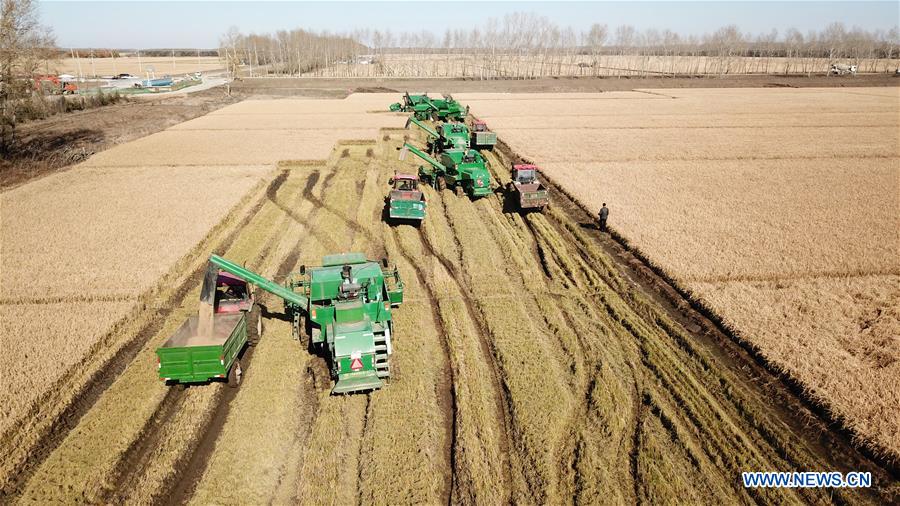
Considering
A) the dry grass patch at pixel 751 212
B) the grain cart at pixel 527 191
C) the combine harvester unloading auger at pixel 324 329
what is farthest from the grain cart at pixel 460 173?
the combine harvester unloading auger at pixel 324 329

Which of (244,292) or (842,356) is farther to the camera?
(244,292)

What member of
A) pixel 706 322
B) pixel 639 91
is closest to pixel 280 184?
pixel 706 322

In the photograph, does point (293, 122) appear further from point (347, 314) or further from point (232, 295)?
point (347, 314)

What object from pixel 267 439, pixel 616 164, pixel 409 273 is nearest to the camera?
pixel 267 439

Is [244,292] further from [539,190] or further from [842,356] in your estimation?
[842,356]

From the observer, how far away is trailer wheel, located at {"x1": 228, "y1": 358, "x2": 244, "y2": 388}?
13008 mm

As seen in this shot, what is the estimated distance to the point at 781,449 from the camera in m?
11.0

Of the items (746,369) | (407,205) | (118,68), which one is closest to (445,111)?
(407,205)

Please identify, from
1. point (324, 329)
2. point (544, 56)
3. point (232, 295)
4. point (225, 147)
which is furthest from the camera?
point (544, 56)

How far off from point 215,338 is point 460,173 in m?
17.0

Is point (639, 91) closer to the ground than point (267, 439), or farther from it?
farther from it

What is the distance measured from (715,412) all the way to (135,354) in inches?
606

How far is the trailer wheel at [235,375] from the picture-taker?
42.7 feet

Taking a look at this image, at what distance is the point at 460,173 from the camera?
27.7m
